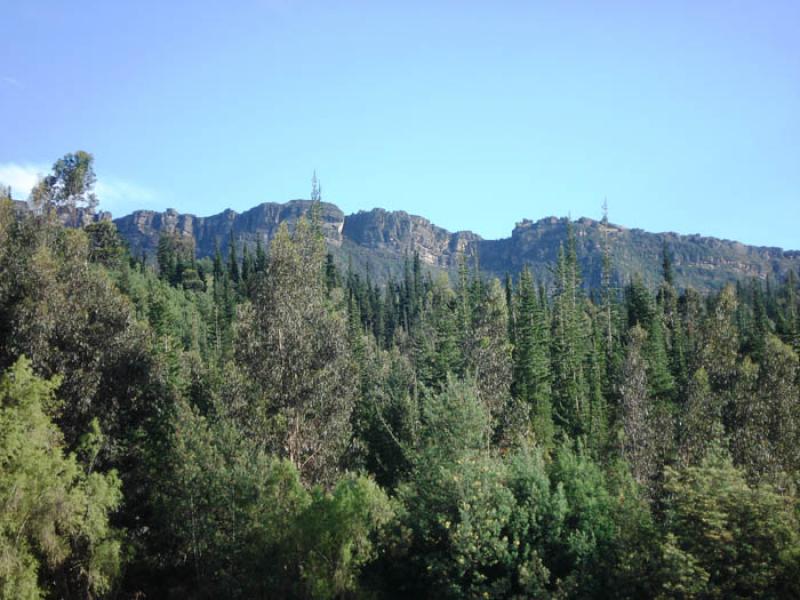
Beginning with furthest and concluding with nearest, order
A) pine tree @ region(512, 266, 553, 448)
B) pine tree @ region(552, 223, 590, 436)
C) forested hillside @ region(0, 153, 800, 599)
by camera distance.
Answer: pine tree @ region(552, 223, 590, 436) → pine tree @ region(512, 266, 553, 448) → forested hillside @ region(0, 153, 800, 599)

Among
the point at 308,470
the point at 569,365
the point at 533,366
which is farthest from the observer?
the point at 569,365

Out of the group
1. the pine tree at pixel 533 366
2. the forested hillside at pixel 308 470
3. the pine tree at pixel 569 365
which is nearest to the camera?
the forested hillside at pixel 308 470

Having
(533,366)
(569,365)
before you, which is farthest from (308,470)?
(569,365)

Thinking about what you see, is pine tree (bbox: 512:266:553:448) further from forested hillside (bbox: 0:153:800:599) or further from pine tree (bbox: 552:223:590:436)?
forested hillside (bbox: 0:153:800:599)

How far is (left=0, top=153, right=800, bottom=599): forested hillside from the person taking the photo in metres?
21.4

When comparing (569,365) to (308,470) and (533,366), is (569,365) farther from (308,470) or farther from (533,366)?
(308,470)

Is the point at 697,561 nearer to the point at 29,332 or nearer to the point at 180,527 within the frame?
the point at 180,527

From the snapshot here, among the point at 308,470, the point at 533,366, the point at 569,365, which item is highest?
the point at 533,366

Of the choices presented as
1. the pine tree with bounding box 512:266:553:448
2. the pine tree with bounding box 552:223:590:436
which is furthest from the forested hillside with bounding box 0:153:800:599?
the pine tree with bounding box 552:223:590:436

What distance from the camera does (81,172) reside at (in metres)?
44.8

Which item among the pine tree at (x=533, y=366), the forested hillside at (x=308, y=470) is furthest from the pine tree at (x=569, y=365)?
the forested hillside at (x=308, y=470)

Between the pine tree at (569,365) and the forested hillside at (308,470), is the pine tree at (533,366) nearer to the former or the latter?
the pine tree at (569,365)

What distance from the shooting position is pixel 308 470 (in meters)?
32.7

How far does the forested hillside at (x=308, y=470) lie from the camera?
70.1ft
